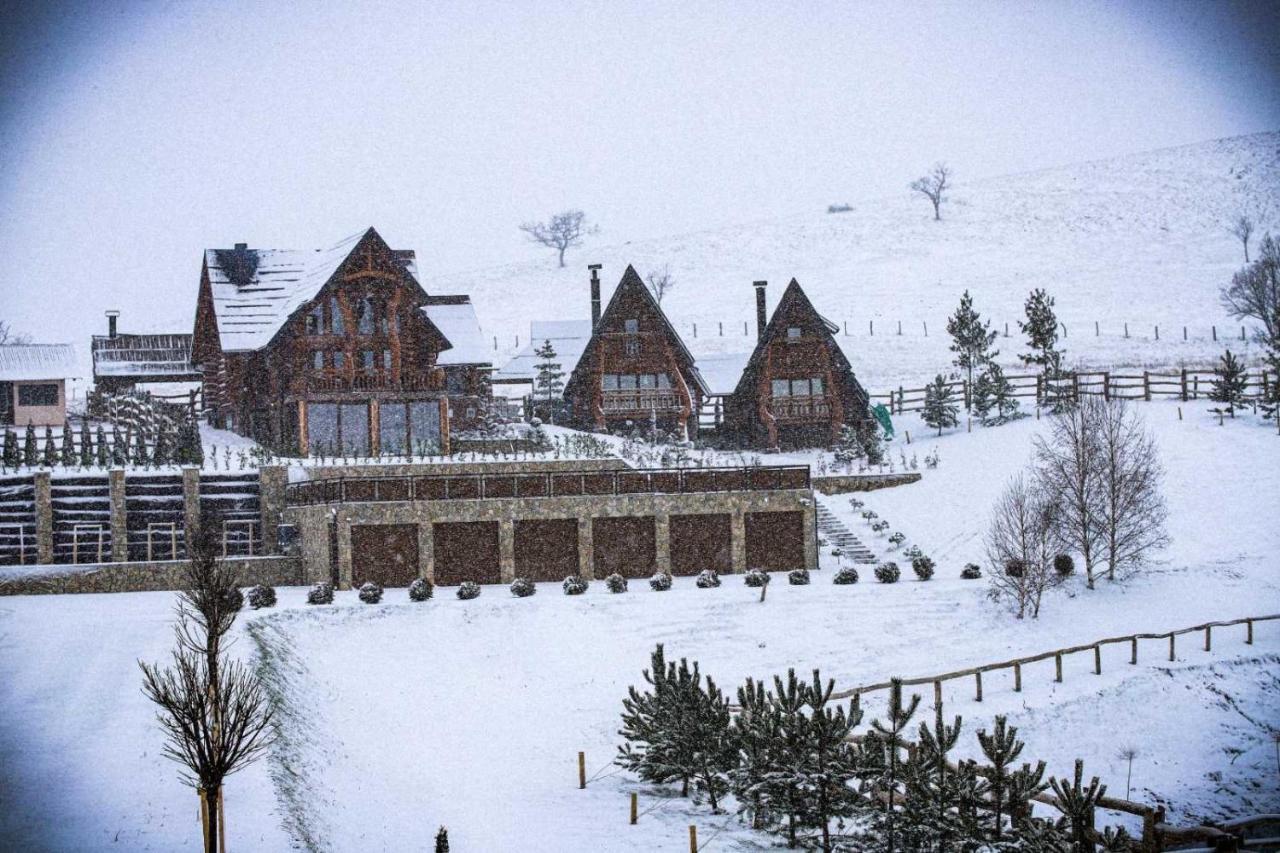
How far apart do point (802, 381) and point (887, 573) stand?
2322 centimetres

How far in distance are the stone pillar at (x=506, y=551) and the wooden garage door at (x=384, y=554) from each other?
310cm

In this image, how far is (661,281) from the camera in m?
118

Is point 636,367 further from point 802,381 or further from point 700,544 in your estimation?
point 700,544

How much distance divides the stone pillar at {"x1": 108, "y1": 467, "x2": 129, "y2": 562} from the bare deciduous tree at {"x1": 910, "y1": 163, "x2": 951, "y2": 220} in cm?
10604

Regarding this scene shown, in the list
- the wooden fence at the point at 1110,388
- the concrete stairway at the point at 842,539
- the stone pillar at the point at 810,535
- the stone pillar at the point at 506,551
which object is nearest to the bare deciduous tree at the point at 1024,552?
the concrete stairway at the point at 842,539

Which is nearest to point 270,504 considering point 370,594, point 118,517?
point 118,517

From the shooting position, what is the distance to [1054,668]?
1454 inches

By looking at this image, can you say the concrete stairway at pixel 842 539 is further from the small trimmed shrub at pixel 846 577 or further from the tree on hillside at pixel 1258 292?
the tree on hillside at pixel 1258 292

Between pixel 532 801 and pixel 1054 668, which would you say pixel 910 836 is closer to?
pixel 532 801

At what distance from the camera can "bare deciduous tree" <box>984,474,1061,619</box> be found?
41031mm

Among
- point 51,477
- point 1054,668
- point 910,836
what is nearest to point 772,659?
point 1054,668

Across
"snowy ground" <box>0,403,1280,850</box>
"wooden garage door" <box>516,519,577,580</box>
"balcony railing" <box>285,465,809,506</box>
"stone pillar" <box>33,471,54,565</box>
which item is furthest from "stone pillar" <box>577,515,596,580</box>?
"stone pillar" <box>33,471,54,565</box>

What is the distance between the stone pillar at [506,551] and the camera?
151 ft

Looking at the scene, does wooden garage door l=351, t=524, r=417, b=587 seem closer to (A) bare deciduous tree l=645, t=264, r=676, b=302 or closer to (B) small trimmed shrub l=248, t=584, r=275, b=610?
(B) small trimmed shrub l=248, t=584, r=275, b=610
